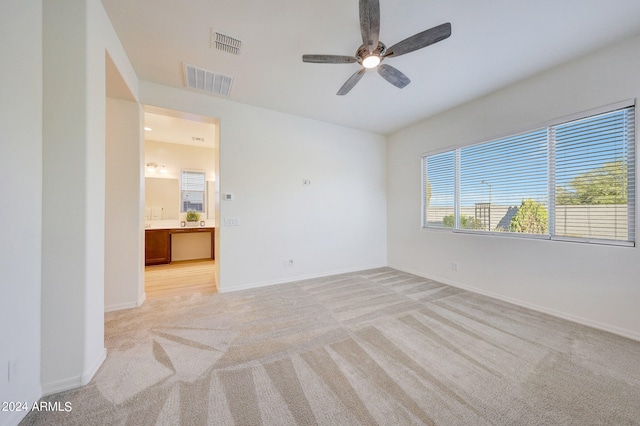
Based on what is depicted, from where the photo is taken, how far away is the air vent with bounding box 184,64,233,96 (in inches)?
105

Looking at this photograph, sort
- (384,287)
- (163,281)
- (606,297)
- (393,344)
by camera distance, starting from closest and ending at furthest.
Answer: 1. (393,344)
2. (606,297)
3. (384,287)
4. (163,281)

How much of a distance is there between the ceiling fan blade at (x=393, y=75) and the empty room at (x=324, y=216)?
4cm

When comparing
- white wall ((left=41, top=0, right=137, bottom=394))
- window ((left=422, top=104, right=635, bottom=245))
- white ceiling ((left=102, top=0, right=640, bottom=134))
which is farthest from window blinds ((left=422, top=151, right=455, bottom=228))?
white wall ((left=41, top=0, right=137, bottom=394))

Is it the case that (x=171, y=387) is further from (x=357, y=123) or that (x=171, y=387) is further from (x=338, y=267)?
(x=357, y=123)

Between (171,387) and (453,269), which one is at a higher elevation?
(453,269)

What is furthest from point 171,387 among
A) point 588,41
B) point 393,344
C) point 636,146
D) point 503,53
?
point 588,41

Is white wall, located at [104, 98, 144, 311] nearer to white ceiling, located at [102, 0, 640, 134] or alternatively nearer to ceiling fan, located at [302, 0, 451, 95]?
white ceiling, located at [102, 0, 640, 134]

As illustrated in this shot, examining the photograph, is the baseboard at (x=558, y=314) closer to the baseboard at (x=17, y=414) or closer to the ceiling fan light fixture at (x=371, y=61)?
the ceiling fan light fixture at (x=371, y=61)

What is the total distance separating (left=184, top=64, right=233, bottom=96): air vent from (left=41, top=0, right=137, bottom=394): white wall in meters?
1.07

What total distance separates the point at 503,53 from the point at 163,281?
5.80 m

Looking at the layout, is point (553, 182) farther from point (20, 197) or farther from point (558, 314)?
point (20, 197)

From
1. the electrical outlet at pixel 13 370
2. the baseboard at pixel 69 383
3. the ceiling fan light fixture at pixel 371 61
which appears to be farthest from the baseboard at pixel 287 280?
the ceiling fan light fixture at pixel 371 61

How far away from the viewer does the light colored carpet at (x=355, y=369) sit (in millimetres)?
1335

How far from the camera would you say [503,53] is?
2.32 metres
